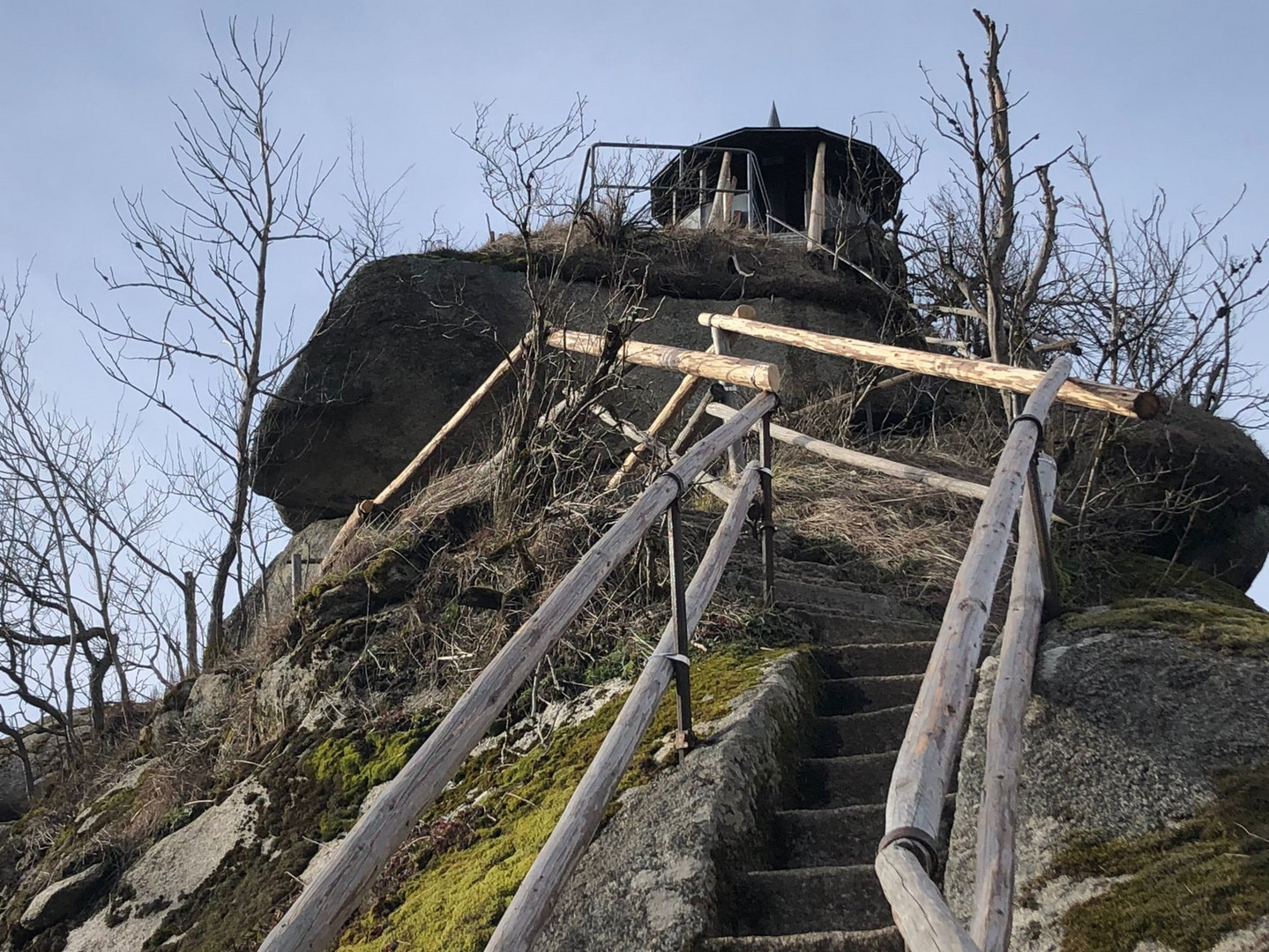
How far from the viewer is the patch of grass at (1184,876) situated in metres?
2.05

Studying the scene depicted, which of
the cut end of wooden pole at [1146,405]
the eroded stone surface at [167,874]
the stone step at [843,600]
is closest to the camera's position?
the cut end of wooden pole at [1146,405]

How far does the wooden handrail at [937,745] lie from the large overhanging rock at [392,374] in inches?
241

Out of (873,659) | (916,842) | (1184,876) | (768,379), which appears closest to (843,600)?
(873,659)

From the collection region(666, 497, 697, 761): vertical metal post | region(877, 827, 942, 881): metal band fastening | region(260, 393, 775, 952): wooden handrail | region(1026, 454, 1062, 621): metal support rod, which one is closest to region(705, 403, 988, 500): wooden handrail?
region(666, 497, 697, 761): vertical metal post

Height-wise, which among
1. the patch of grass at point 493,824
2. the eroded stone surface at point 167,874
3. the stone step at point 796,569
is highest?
the stone step at point 796,569

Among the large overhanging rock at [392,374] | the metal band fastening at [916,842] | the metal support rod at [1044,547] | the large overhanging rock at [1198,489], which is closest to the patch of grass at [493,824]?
the metal support rod at [1044,547]

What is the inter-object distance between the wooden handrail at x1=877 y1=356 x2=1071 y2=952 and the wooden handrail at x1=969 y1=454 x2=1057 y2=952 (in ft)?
0.70

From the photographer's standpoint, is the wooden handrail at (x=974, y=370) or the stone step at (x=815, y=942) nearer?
the stone step at (x=815, y=942)

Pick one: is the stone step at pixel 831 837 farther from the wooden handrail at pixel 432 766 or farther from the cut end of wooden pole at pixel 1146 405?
the cut end of wooden pole at pixel 1146 405

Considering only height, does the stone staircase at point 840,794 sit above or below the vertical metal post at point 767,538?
below

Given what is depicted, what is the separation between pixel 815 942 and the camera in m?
2.60

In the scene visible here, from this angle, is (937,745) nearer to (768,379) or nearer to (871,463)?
(768,379)

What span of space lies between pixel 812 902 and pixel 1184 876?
0.98m

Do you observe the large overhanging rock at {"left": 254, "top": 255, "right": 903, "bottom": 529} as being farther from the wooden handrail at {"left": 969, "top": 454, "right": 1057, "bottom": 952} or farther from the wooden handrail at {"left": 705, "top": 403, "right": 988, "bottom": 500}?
the wooden handrail at {"left": 969, "top": 454, "right": 1057, "bottom": 952}
